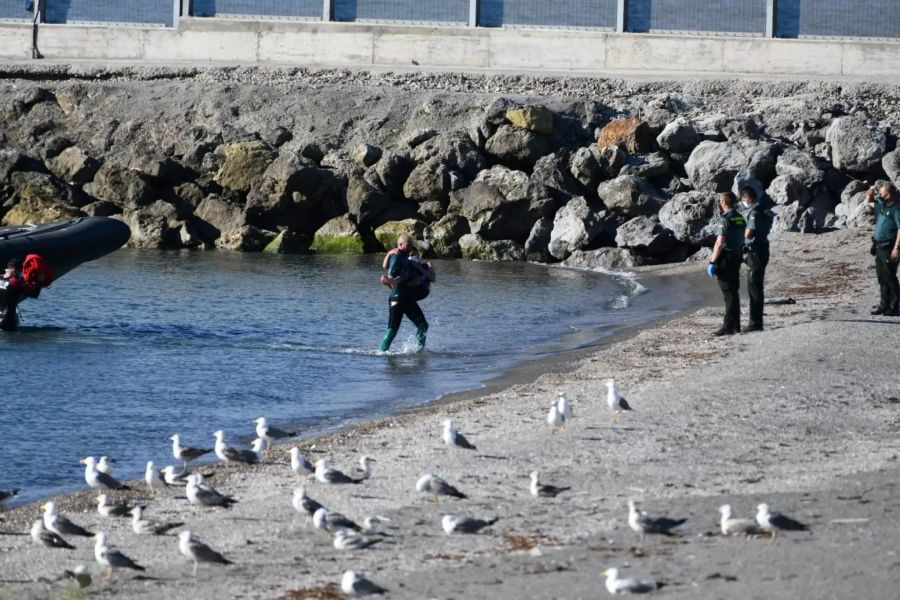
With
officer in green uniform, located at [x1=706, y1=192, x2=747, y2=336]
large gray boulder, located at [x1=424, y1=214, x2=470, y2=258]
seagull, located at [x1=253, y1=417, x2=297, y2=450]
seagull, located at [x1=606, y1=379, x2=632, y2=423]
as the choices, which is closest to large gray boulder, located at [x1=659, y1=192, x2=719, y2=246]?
large gray boulder, located at [x1=424, y1=214, x2=470, y2=258]

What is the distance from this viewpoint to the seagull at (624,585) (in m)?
7.46

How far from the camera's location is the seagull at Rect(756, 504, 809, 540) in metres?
8.38

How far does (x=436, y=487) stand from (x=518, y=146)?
27304 mm

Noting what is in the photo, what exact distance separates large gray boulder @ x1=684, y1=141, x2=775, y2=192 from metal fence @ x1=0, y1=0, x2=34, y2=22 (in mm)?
22840

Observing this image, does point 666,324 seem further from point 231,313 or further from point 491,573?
point 491,573

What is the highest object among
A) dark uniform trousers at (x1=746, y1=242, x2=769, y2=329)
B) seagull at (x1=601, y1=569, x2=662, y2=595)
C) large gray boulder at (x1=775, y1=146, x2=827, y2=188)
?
large gray boulder at (x1=775, y1=146, x2=827, y2=188)

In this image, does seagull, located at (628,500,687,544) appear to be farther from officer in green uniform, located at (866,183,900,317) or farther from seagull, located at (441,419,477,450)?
officer in green uniform, located at (866,183,900,317)

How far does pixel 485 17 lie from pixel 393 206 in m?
8.72

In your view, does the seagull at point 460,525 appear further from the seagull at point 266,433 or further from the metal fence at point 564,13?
the metal fence at point 564,13

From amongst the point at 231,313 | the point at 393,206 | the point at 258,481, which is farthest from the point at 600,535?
the point at 393,206

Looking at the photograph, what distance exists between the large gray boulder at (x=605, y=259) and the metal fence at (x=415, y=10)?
12185mm

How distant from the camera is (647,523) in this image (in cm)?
844

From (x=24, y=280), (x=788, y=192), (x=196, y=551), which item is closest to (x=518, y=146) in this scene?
(x=788, y=192)

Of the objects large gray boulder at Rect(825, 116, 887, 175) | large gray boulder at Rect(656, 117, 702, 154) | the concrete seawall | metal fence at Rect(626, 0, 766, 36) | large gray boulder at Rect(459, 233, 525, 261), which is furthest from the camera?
metal fence at Rect(626, 0, 766, 36)
